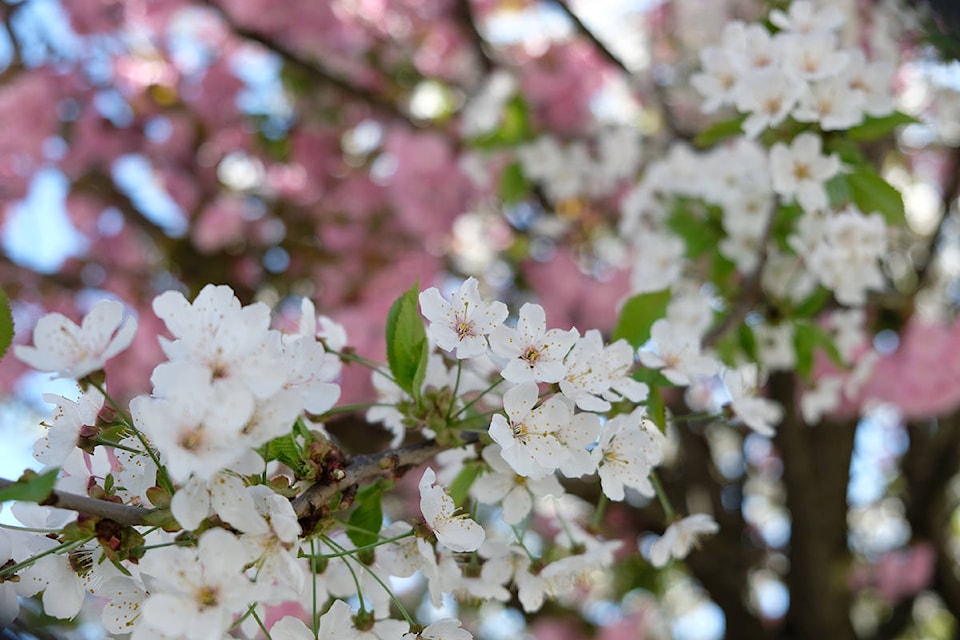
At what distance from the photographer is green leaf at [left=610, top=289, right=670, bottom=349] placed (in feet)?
3.59

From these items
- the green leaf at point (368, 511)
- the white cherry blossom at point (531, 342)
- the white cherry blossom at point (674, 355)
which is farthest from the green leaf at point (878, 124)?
the green leaf at point (368, 511)

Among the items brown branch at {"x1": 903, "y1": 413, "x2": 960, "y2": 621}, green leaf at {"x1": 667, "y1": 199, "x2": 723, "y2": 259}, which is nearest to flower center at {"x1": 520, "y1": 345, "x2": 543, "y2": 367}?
green leaf at {"x1": 667, "y1": 199, "x2": 723, "y2": 259}

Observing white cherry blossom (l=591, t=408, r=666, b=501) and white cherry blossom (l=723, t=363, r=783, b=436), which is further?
white cherry blossom (l=723, t=363, r=783, b=436)

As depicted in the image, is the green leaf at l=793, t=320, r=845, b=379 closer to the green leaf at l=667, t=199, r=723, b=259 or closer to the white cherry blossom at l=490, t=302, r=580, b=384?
the green leaf at l=667, t=199, r=723, b=259

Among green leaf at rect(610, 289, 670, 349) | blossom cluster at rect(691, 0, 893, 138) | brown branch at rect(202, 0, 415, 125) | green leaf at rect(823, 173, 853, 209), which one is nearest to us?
green leaf at rect(610, 289, 670, 349)

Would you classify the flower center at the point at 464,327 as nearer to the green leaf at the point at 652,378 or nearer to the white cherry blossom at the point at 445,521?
the white cherry blossom at the point at 445,521

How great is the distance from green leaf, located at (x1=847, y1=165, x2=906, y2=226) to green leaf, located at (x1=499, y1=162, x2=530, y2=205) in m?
1.28

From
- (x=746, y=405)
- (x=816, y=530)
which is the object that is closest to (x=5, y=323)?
(x=746, y=405)

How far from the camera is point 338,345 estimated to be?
1014mm

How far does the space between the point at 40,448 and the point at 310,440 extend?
24 centimetres

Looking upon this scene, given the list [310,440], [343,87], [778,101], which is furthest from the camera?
[343,87]

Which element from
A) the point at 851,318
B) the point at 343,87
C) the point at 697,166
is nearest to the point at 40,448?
the point at 697,166

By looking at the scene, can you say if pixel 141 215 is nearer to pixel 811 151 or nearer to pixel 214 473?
pixel 811 151

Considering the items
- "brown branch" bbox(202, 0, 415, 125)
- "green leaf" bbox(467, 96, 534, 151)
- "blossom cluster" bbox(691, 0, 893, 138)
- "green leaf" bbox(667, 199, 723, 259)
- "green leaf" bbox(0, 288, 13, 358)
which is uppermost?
"blossom cluster" bbox(691, 0, 893, 138)
